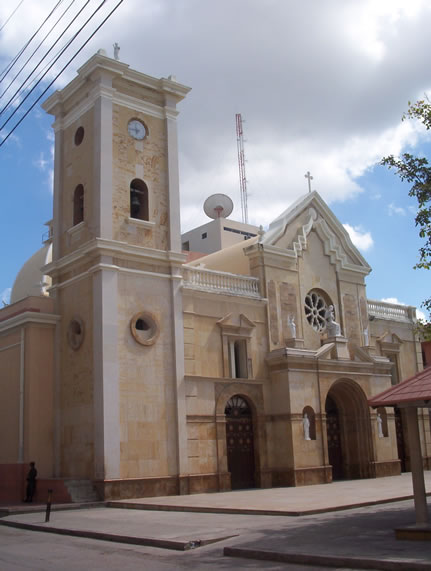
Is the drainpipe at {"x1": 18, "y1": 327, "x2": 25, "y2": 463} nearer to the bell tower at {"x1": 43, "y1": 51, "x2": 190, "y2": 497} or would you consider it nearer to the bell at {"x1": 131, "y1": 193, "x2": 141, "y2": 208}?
the bell tower at {"x1": 43, "y1": 51, "x2": 190, "y2": 497}

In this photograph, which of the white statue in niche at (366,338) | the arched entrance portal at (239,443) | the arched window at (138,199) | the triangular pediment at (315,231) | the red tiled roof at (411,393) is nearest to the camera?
the red tiled roof at (411,393)

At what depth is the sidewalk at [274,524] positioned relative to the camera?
33.5ft

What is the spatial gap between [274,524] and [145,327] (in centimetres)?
1180

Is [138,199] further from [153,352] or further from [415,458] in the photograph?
[415,458]

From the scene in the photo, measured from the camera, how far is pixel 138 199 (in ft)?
87.4

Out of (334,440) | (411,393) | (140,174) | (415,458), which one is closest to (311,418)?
(334,440)

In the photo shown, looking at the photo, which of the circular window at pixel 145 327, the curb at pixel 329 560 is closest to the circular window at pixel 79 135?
the circular window at pixel 145 327

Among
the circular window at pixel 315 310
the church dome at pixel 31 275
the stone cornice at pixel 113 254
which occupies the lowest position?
the circular window at pixel 315 310

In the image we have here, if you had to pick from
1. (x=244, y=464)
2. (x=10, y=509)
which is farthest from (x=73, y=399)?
(x=244, y=464)

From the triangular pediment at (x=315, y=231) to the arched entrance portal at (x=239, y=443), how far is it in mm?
7232

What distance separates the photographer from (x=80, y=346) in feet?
80.3

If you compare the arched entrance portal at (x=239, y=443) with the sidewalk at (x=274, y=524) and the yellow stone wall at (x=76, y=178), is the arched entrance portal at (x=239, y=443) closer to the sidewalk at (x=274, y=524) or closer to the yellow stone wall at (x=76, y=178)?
the sidewalk at (x=274, y=524)

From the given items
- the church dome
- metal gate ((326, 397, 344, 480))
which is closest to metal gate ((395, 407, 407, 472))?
metal gate ((326, 397, 344, 480))

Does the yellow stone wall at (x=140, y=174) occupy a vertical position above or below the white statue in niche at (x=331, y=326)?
above
